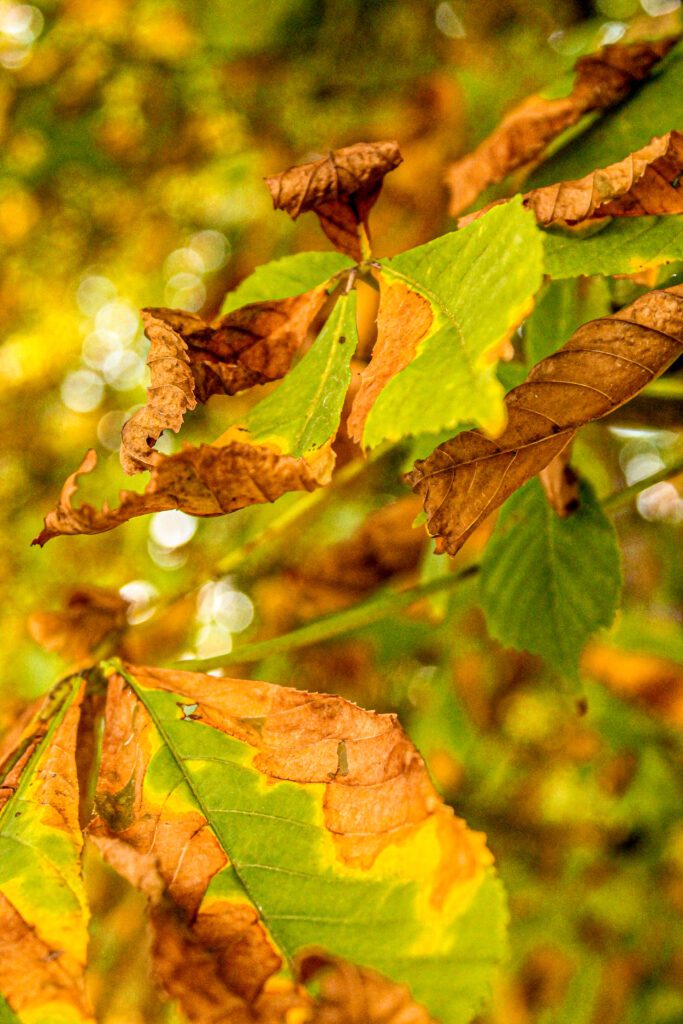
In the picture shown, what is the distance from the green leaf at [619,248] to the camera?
448 millimetres

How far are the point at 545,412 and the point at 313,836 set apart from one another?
0.25 metres

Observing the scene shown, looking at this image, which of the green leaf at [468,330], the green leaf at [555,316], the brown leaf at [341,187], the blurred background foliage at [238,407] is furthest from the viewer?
the blurred background foliage at [238,407]

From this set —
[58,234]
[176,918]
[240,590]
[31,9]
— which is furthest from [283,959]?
[31,9]

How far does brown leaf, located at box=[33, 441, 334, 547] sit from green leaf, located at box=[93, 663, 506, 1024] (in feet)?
0.44

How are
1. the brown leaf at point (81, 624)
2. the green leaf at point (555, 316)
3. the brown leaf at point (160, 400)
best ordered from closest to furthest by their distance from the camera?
the brown leaf at point (160, 400)
the green leaf at point (555, 316)
the brown leaf at point (81, 624)

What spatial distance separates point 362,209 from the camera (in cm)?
54

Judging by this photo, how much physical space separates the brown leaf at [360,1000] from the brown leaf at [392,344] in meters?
0.25

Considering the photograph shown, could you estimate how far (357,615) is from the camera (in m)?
0.75

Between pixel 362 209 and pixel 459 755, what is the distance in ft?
4.08

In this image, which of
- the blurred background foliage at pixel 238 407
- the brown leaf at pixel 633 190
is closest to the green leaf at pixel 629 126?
the brown leaf at pixel 633 190

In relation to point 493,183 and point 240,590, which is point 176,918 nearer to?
point 493,183

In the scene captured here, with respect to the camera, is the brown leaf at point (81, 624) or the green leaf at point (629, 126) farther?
the brown leaf at point (81, 624)

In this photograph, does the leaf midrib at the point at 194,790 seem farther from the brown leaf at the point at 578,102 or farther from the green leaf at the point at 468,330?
the brown leaf at the point at 578,102

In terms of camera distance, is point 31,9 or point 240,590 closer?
point 31,9
